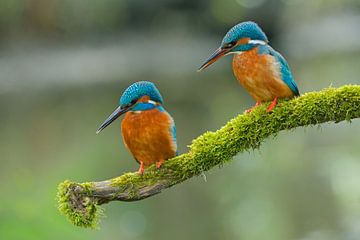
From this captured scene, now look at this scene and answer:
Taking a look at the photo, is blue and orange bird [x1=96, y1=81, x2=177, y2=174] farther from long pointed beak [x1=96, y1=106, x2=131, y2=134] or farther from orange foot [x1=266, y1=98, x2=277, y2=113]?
orange foot [x1=266, y1=98, x2=277, y2=113]

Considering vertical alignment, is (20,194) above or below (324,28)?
below

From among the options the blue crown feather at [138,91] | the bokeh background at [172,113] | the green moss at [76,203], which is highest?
the bokeh background at [172,113]

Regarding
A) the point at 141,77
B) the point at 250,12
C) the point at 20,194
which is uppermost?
the point at 250,12

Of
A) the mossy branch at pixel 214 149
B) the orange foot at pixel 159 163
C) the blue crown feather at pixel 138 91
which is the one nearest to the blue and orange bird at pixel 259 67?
the mossy branch at pixel 214 149

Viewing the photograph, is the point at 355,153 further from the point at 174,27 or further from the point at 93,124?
the point at 174,27

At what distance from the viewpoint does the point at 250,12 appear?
109 feet

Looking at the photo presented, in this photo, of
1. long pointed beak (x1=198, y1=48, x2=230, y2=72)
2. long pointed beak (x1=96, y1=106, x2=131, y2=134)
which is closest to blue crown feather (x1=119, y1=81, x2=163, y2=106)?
long pointed beak (x1=96, y1=106, x2=131, y2=134)

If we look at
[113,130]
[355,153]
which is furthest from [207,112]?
[355,153]

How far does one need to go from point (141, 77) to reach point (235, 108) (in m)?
8.77

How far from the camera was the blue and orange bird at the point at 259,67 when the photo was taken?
4.14 metres

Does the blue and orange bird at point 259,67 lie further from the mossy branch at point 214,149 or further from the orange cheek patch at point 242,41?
the mossy branch at point 214,149

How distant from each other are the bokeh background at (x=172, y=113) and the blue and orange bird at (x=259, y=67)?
264 mm

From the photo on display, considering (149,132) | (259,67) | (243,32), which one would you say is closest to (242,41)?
(243,32)

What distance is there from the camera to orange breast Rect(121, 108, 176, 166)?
14.2 feet
